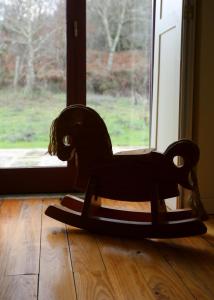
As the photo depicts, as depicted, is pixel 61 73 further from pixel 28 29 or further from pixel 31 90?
pixel 28 29

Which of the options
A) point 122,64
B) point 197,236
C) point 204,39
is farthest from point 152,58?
point 197,236

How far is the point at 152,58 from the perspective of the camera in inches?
109

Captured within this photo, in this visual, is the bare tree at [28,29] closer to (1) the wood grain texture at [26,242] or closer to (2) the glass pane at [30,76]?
(2) the glass pane at [30,76]

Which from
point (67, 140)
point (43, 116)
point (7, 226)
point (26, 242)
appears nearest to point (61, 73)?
point (43, 116)

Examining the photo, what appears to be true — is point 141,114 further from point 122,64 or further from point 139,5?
point 139,5

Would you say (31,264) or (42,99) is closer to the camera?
(31,264)

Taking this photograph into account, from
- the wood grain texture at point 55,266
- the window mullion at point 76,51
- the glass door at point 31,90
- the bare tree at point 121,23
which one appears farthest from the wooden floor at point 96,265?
the bare tree at point 121,23

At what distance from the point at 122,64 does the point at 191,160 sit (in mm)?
1191

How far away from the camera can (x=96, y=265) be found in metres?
1.62

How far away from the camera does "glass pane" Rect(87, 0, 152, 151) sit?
270cm

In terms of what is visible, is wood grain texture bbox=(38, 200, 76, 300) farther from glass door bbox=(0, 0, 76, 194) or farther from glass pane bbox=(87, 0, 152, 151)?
glass pane bbox=(87, 0, 152, 151)

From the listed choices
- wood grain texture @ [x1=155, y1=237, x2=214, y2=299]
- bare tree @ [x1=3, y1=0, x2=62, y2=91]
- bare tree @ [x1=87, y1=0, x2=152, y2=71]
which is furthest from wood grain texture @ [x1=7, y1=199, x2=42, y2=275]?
bare tree @ [x1=87, y1=0, x2=152, y2=71]

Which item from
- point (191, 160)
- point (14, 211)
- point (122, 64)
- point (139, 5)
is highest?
point (139, 5)

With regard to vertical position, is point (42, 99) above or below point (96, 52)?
below
